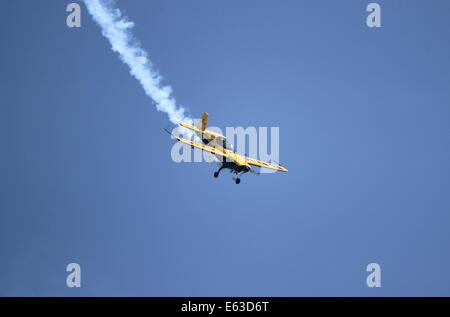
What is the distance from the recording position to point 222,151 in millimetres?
79062

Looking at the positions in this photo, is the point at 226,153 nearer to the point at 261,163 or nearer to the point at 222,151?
the point at 222,151

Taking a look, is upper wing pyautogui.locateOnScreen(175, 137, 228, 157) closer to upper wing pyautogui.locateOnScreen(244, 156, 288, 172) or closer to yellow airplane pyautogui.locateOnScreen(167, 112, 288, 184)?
yellow airplane pyautogui.locateOnScreen(167, 112, 288, 184)

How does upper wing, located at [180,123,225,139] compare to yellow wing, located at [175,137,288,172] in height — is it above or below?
above

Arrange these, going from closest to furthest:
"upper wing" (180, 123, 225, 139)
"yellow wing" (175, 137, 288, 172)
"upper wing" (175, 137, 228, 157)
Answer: "yellow wing" (175, 137, 288, 172) < "upper wing" (175, 137, 228, 157) < "upper wing" (180, 123, 225, 139)

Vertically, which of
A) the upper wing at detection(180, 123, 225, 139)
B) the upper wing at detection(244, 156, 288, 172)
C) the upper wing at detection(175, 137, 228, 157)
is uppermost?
the upper wing at detection(180, 123, 225, 139)

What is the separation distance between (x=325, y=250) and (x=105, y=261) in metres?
67.4

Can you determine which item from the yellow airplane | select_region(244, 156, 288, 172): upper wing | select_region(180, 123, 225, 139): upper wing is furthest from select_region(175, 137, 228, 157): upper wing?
select_region(244, 156, 288, 172): upper wing

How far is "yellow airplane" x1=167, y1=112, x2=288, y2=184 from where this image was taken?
77625 mm

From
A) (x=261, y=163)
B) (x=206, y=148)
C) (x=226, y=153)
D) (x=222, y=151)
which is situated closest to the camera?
(x=206, y=148)

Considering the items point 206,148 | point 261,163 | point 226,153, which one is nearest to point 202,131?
point 206,148

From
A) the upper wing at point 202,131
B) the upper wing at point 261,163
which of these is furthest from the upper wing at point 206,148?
the upper wing at point 261,163
